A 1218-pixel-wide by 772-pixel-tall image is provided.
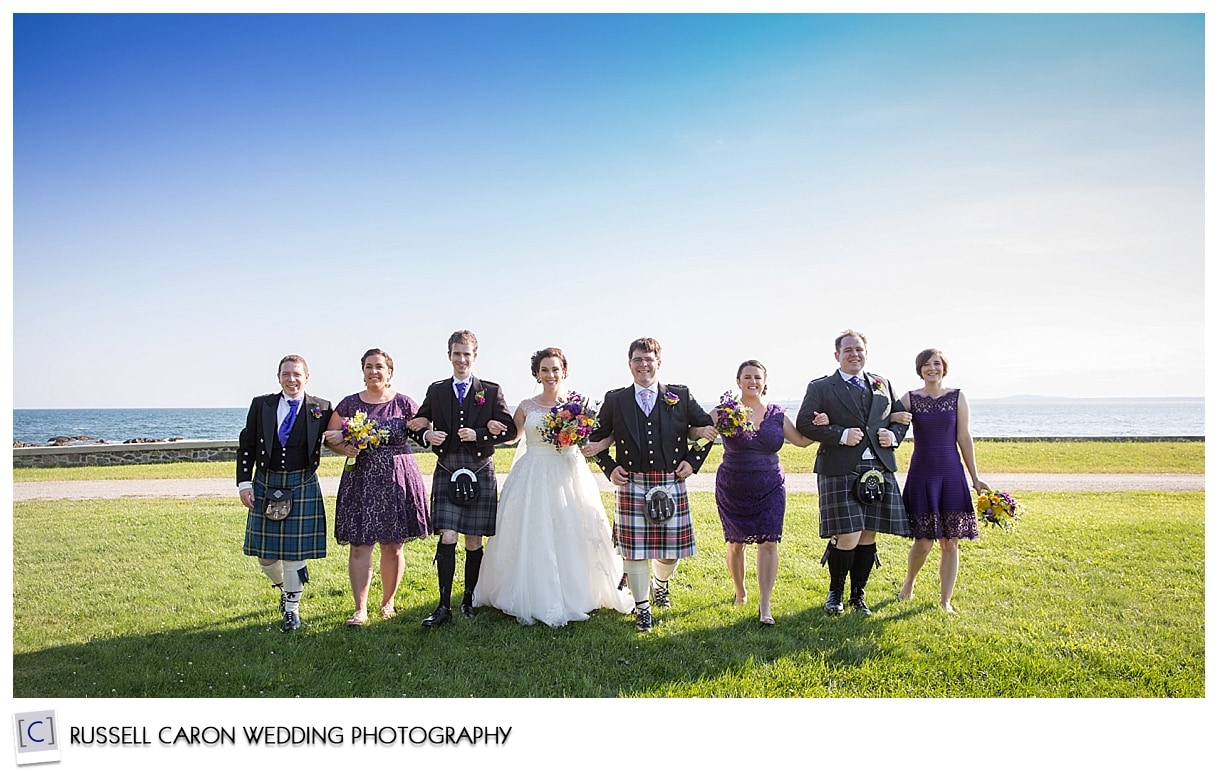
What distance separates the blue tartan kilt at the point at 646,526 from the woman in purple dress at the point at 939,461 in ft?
5.44

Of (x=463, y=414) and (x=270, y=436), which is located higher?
(x=463, y=414)

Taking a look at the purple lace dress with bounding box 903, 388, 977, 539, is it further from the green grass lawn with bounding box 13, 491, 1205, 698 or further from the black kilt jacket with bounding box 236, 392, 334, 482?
the black kilt jacket with bounding box 236, 392, 334, 482

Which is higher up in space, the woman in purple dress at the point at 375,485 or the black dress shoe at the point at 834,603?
the woman in purple dress at the point at 375,485

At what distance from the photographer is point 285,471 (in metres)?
5.42

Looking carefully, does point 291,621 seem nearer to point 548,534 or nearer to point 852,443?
point 548,534

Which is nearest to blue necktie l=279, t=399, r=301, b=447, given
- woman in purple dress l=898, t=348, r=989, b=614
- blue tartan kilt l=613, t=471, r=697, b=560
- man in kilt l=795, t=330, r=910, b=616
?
blue tartan kilt l=613, t=471, r=697, b=560

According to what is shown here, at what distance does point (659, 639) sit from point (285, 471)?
2.70 meters

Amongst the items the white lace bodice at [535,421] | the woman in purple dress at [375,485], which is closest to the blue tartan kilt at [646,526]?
the white lace bodice at [535,421]

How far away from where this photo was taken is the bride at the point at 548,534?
5621mm

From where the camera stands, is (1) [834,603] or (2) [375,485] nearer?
(2) [375,485]
